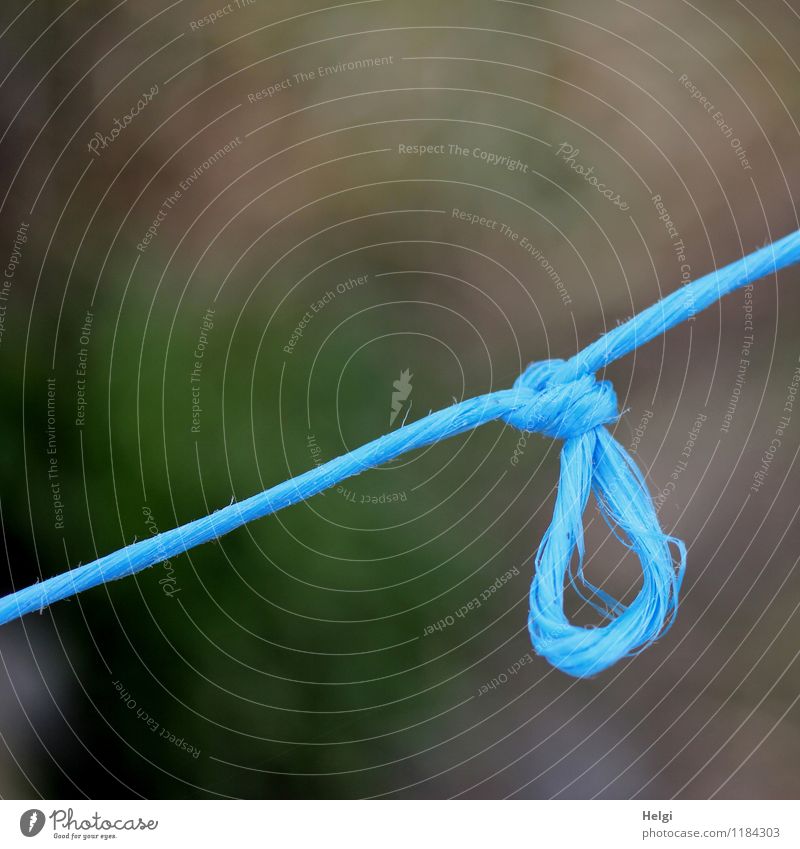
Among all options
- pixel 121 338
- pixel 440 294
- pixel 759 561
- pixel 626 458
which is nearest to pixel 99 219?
pixel 121 338

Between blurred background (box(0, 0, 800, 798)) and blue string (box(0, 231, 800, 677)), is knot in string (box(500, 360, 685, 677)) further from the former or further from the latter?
blurred background (box(0, 0, 800, 798))

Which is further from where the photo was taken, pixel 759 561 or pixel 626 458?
pixel 759 561

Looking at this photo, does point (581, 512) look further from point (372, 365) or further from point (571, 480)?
point (372, 365)

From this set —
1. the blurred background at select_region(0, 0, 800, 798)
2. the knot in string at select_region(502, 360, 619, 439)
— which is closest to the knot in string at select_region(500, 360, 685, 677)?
the knot in string at select_region(502, 360, 619, 439)

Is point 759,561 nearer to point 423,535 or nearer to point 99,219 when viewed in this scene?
point 423,535

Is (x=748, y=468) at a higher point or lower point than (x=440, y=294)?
lower
